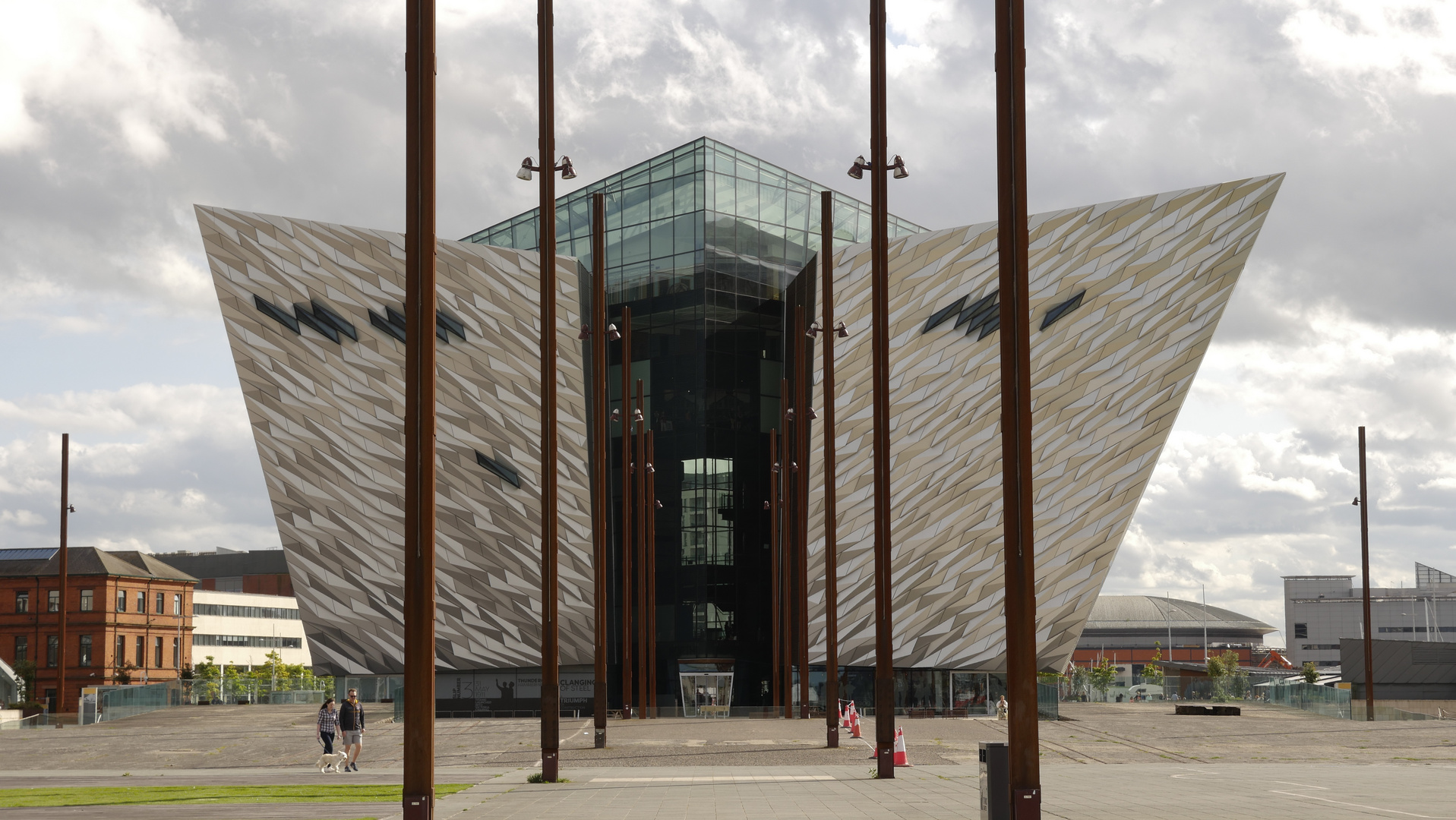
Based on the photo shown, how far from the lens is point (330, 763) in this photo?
26812 millimetres

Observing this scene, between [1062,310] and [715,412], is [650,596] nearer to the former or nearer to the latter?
[715,412]

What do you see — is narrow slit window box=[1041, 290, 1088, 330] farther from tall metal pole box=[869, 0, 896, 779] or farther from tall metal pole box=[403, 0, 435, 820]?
tall metal pole box=[403, 0, 435, 820]

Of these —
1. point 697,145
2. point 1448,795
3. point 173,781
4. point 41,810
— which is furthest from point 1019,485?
point 697,145

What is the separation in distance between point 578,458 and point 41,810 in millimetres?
38505

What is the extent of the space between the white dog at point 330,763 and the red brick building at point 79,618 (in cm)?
7854

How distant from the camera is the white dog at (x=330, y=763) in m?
25.6

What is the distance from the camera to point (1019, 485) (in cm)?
1131

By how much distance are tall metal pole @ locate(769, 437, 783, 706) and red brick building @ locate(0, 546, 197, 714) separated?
201ft

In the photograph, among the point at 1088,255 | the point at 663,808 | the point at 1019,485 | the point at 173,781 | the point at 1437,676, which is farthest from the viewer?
the point at 1437,676

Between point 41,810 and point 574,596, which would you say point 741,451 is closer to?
point 574,596

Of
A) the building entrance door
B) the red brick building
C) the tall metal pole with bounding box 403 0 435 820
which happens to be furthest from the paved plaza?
the red brick building

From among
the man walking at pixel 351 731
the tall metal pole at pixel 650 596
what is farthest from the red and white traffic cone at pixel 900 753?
the tall metal pole at pixel 650 596

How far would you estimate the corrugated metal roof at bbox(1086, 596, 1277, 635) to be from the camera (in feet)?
568

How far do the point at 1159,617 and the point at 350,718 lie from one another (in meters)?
168
